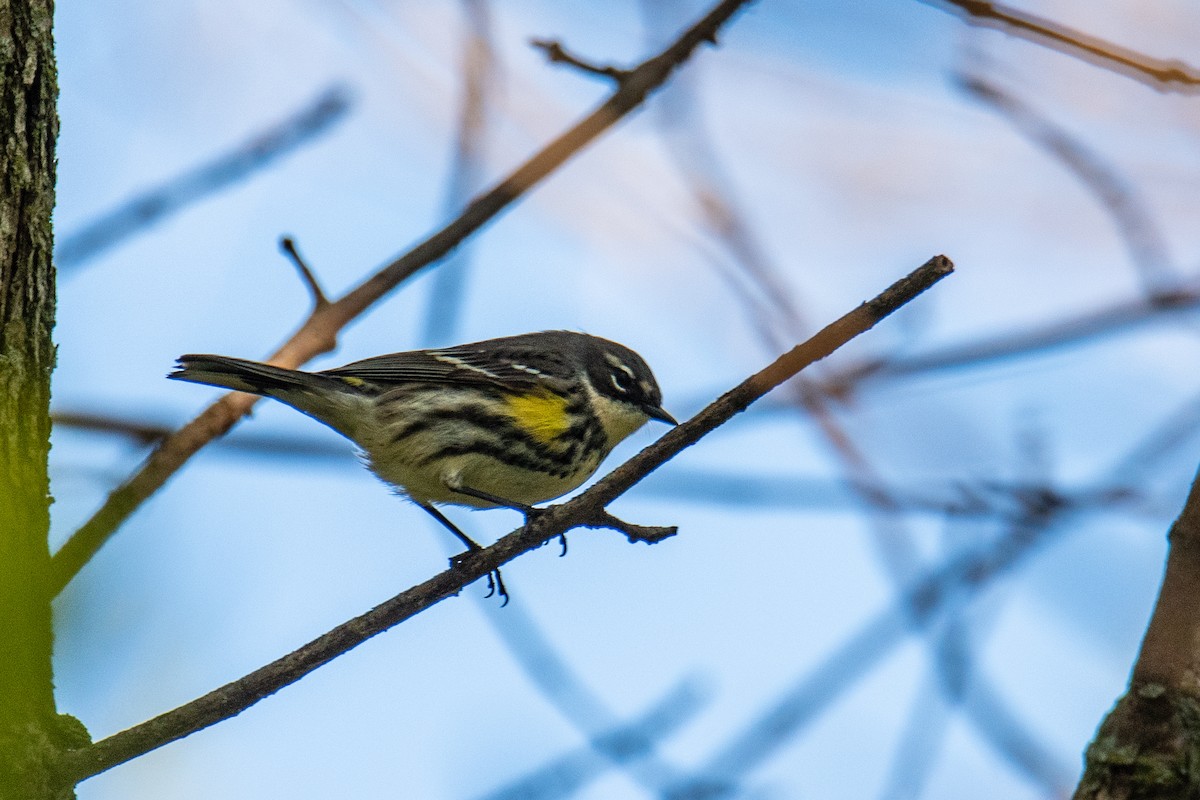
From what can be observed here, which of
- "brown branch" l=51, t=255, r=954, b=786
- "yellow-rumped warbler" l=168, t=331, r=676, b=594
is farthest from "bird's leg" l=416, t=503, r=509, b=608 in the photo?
"brown branch" l=51, t=255, r=954, b=786

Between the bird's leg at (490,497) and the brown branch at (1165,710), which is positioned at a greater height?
the bird's leg at (490,497)

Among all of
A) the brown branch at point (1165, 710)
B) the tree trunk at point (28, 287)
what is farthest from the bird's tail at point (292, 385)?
the brown branch at point (1165, 710)

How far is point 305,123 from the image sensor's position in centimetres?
416

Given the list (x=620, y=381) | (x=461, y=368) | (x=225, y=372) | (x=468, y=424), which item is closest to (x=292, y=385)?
(x=225, y=372)

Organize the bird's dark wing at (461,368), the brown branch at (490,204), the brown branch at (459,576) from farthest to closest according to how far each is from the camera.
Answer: the bird's dark wing at (461,368)
the brown branch at (490,204)
the brown branch at (459,576)

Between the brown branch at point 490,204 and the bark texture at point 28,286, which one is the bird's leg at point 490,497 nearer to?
the brown branch at point 490,204

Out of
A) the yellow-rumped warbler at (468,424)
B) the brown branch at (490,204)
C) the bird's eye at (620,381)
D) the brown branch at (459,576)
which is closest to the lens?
the brown branch at (459,576)

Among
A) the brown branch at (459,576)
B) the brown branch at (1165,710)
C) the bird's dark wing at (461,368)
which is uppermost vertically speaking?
the bird's dark wing at (461,368)

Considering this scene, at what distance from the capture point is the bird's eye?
19.5ft

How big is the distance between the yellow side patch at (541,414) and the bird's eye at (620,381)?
40cm

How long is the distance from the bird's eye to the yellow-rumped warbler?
86 millimetres

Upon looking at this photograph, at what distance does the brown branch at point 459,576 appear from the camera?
2.48 metres

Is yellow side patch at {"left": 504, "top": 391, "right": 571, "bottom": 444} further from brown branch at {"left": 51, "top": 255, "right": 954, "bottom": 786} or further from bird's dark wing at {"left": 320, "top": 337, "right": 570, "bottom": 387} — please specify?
brown branch at {"left": 51, "top": 255, "right": 954, "bottom": 786}

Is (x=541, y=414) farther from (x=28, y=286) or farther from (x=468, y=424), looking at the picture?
(x=28, y=286)
